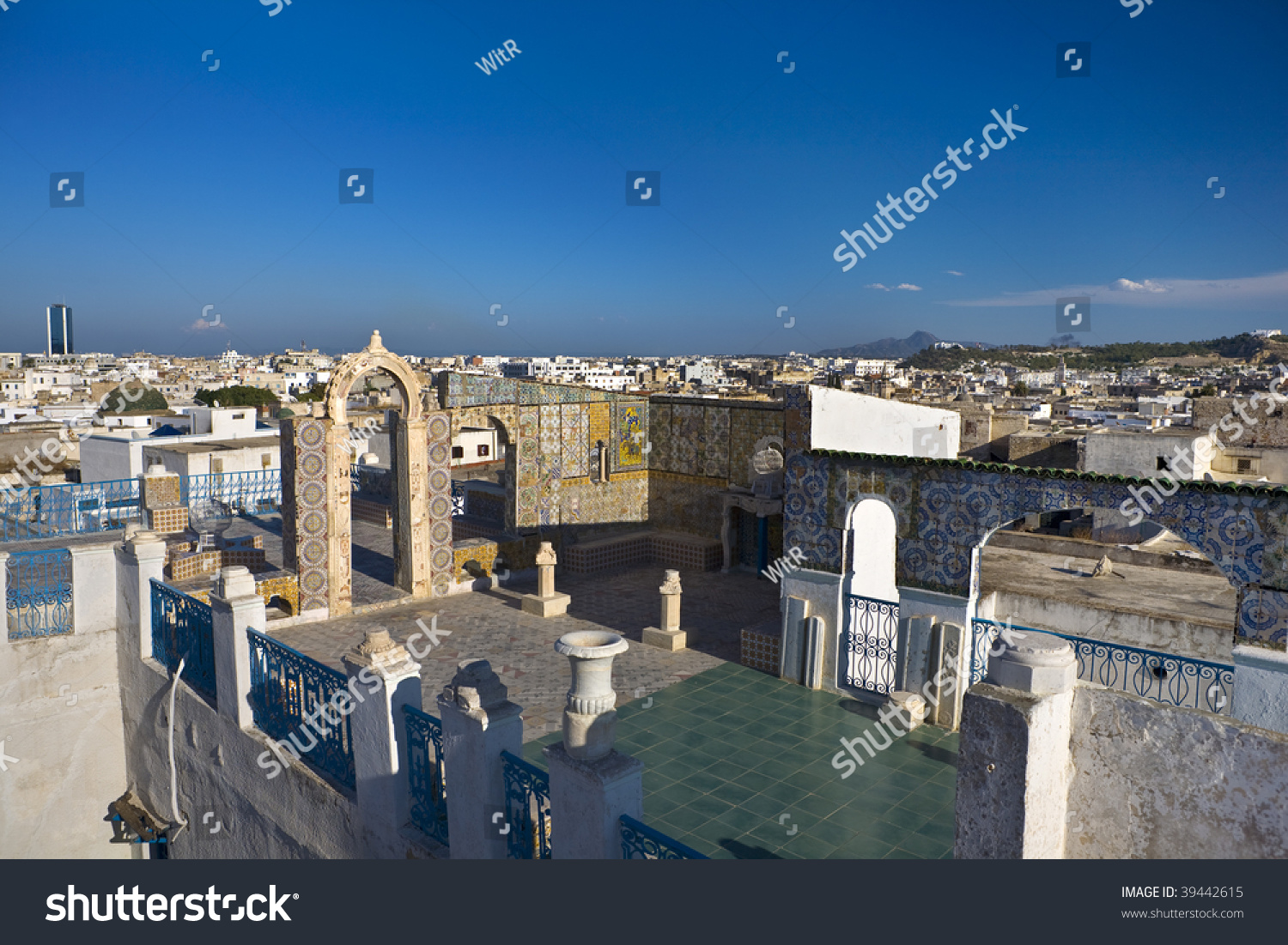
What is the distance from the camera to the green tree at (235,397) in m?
46.9

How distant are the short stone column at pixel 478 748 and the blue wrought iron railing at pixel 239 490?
12.2 meters

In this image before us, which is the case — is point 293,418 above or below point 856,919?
above

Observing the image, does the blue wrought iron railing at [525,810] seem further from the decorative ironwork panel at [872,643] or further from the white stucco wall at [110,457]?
the white stucco wall at [110,457]

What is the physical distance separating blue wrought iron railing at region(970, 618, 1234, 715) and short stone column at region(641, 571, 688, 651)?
10.9 ft

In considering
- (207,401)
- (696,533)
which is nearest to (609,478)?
(696,533)

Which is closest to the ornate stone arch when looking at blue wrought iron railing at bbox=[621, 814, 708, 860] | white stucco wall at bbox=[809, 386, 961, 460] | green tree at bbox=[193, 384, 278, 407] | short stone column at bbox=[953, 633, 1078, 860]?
white stucco wall at bbox=[809, 386, 961, 460]

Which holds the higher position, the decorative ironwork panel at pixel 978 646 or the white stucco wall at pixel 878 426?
the white stucco wall at pixel 878 426

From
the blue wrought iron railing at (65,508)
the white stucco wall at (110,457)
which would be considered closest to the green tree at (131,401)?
the white stucco wall at (110,457)

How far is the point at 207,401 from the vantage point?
154 ft

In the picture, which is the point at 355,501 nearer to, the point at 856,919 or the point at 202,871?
the point at 202,871

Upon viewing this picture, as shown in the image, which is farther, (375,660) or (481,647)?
(481,647)

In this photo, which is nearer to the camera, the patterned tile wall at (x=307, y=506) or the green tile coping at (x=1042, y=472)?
the green tile coping at (x=1042, y=472)

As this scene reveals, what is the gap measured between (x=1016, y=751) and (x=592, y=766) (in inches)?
76.6

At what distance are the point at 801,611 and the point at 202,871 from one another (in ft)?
19.7
